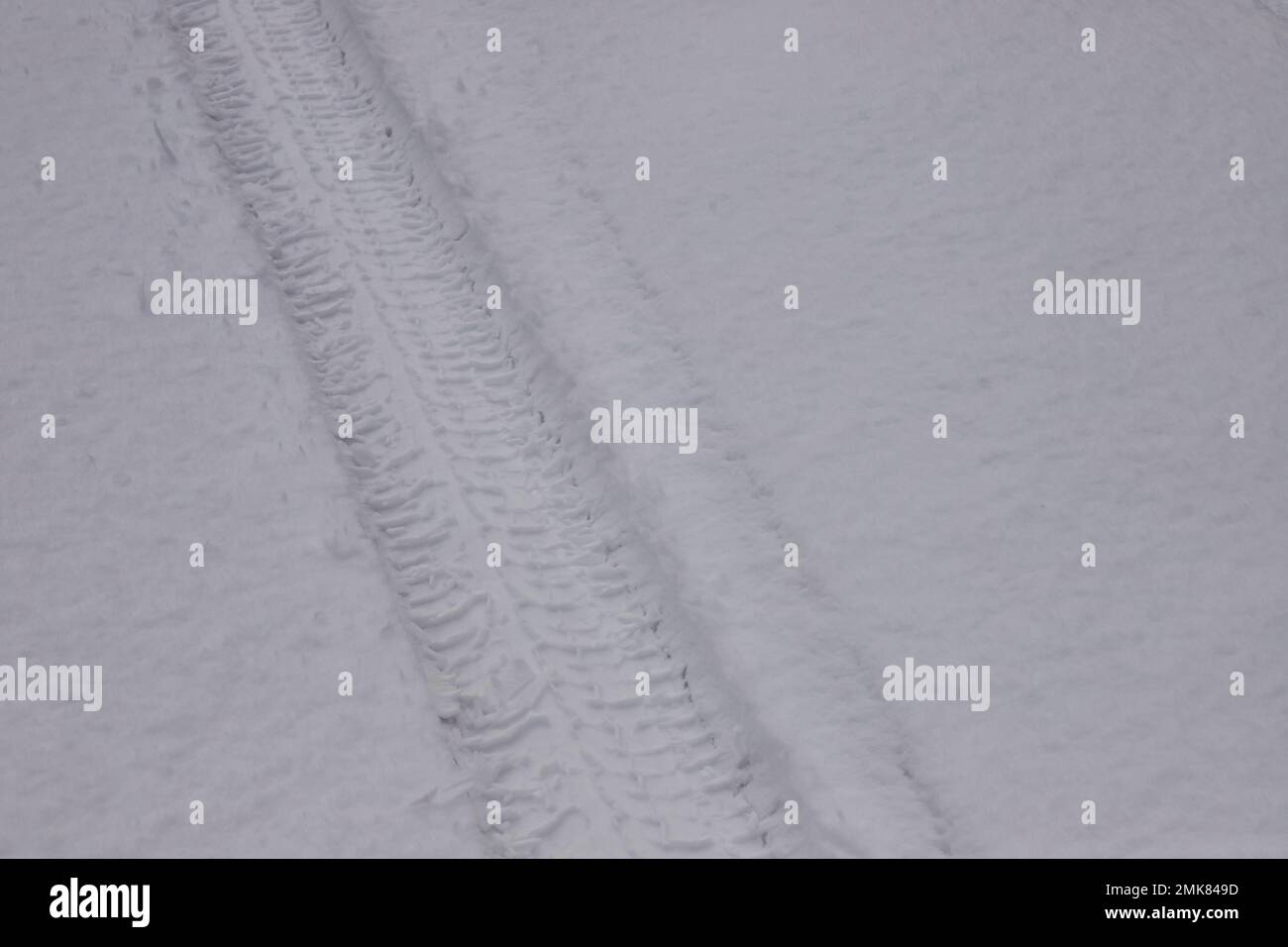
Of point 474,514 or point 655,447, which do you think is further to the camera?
point 655,447

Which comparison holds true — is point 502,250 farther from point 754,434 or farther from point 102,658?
point 102,658

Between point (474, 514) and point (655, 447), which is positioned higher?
point (655, 447)

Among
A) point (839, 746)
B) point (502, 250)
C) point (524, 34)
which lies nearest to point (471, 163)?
point (502, 250)
